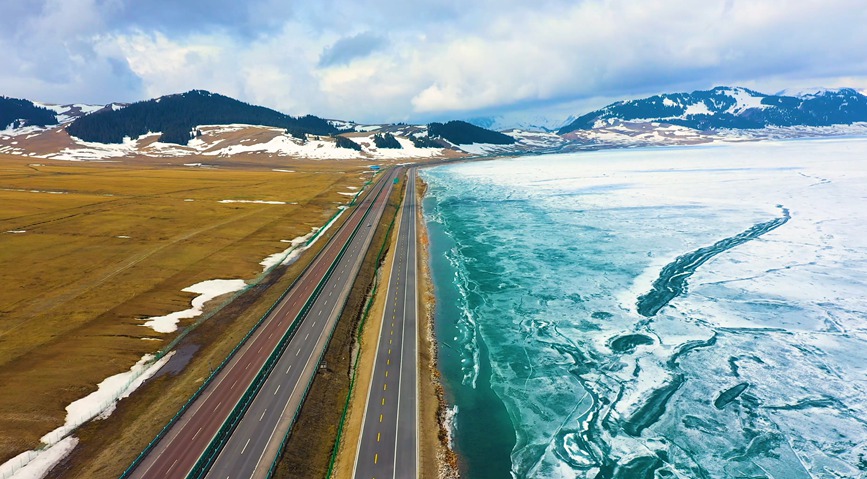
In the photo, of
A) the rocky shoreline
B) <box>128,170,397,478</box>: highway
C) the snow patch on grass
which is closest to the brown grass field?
the snow patch on grass

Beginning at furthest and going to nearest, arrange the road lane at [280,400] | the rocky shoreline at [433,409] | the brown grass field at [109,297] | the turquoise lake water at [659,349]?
the brown grass field at [109,297]
the turquoise lake water at [659,349]
the rocky shoreline at [433,409]
the road lane at [280,400]

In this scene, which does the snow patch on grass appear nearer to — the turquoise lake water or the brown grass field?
the brown grass field

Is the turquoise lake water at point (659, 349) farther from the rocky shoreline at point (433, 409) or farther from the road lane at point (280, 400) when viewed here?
the road lane at point (280, 400)

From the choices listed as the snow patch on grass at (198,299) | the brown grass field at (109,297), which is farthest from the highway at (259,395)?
the snow patch on grass at (198,299)

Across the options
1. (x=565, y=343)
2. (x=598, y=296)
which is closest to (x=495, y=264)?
(x=598, y=296)

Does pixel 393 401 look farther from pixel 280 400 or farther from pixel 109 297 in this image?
pixel 109 297

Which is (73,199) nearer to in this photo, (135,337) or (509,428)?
(135,337)
